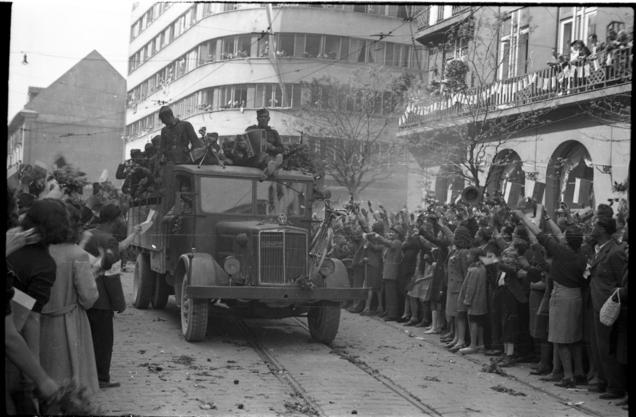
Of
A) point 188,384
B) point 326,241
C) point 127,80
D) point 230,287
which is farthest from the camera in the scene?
point 326,241

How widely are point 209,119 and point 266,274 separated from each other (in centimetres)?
212

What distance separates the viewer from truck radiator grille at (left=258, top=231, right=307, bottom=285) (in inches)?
393

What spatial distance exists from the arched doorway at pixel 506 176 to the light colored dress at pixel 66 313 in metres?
4.82

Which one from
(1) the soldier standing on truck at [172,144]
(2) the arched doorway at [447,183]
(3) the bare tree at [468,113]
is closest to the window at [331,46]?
(3) the bare tree at [468,113]

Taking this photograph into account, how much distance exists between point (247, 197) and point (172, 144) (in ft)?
4.55

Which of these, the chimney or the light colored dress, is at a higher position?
the chimney

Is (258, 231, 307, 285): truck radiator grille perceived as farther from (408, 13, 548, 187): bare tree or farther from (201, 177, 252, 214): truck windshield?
(408, 13, 548, 187): bare tree

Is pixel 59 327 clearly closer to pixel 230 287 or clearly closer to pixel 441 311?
pixel 230 287

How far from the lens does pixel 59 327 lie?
6.21 meters

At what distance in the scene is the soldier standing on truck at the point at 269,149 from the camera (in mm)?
9235

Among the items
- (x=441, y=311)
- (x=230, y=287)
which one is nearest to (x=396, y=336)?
(x=441, y=311)

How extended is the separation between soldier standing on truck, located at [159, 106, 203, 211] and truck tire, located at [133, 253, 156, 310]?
1.27 metres

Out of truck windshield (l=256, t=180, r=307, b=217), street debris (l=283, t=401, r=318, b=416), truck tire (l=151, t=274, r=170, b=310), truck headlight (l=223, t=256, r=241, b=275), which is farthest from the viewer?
truck tire (l=151, t=274, r=170, b=310)

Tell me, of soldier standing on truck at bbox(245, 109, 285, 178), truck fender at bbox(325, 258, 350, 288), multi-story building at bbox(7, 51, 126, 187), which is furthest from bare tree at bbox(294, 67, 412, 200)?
multi-story building at bbox(7, 51, 126, 187)
